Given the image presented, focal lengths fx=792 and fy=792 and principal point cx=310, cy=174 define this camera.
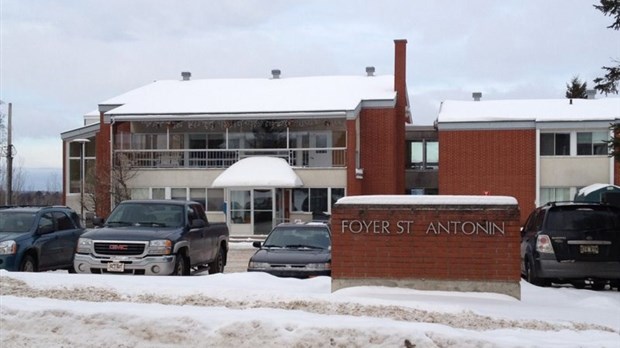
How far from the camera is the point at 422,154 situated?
4731 centimetres

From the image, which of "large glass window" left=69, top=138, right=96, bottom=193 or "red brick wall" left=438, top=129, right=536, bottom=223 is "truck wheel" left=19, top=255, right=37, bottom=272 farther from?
"red brick wall" left=438, top=129, right=536, bottom=223

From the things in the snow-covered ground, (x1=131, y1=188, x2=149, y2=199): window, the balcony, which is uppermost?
the balcony

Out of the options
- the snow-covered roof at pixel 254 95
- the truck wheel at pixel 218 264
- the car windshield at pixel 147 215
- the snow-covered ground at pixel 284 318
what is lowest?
the truck wheel at pixel 218 264

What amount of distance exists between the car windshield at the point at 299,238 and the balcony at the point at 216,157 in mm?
23457

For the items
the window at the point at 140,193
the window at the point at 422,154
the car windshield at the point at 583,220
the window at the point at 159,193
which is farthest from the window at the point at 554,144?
the car windshield at the point at 583,220

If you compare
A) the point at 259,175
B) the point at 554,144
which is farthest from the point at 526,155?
the point at 259,175

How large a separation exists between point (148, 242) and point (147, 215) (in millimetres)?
1744

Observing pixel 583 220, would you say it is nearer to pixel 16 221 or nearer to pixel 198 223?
pixel 198 223

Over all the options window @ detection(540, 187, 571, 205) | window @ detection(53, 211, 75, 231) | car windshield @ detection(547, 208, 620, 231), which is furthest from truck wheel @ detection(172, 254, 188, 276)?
window @ detection(540, 187, 571, 205)

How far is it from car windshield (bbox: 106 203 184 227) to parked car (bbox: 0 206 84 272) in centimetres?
166

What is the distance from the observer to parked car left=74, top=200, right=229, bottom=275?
50.6 ft

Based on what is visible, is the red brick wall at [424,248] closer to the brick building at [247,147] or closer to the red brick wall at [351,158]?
the brick building at [247,147]

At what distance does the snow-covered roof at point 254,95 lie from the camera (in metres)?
40.8

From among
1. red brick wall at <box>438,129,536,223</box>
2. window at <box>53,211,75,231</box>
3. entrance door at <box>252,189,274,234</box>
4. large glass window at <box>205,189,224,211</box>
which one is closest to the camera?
window at <box>53,211,75,231</box>
